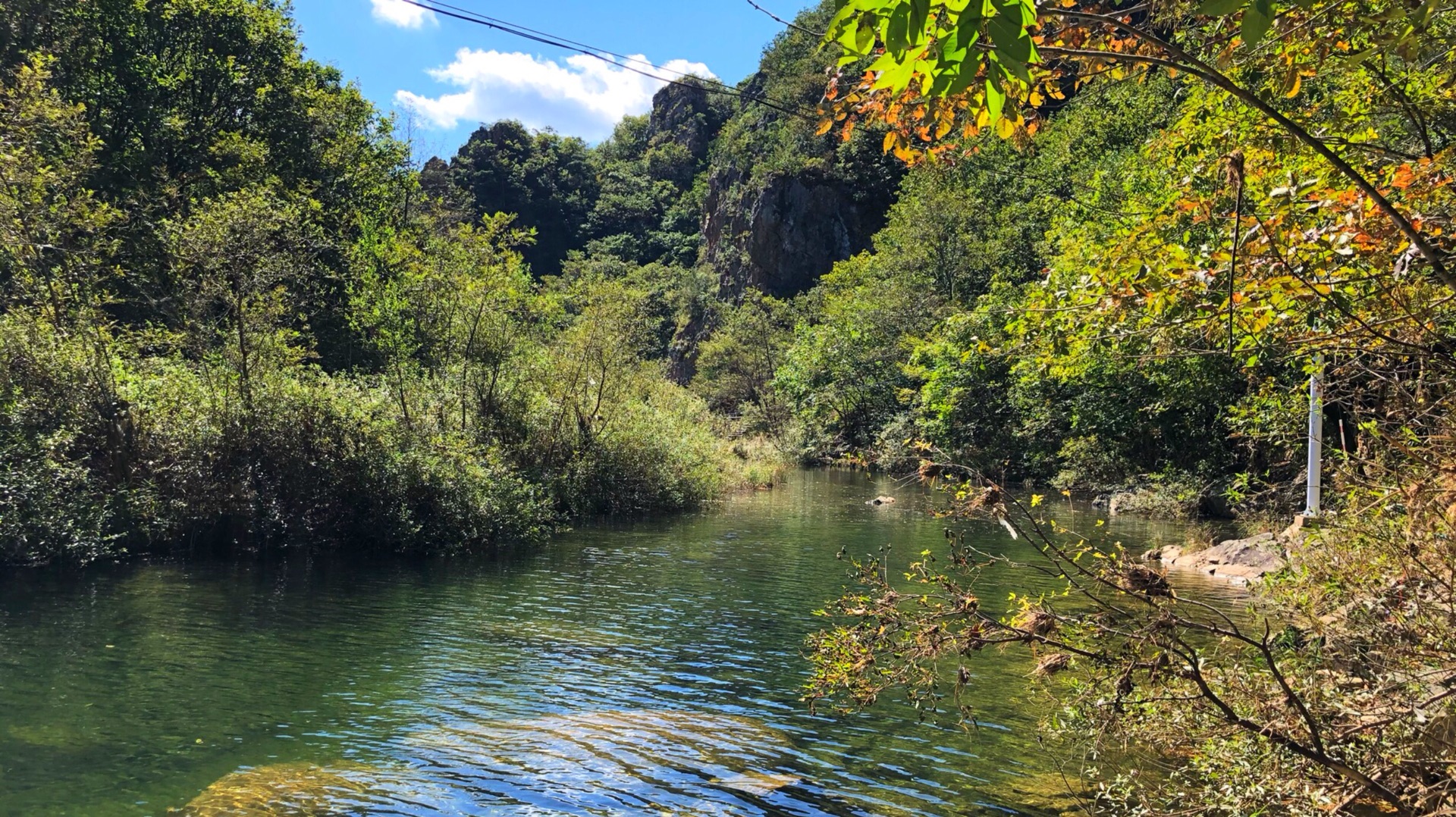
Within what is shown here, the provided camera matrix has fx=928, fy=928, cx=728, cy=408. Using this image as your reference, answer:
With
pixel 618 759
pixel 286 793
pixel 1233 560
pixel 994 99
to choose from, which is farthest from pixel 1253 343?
pixel 1233 560

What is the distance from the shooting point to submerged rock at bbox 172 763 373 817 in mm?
6656

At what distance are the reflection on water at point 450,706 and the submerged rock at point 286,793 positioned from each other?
3 centimetres

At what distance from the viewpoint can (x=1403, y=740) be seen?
17.1 ft

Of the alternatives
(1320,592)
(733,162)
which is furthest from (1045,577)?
(733,162)

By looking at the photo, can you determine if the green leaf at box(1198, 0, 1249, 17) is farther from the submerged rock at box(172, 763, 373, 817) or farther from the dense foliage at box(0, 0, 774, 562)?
the dense foliage at box(0, 0, 774, 562)

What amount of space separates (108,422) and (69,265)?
134 inches

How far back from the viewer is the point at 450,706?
9.39 meters

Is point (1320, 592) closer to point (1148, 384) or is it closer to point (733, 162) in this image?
point (1148, 384)

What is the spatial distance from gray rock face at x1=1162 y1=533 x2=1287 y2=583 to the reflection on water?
4.30 meters

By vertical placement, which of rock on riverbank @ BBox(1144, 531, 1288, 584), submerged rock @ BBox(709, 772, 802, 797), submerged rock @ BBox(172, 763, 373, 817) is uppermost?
rock on riverbank @ BBox(1144, 531, 1288, 584)

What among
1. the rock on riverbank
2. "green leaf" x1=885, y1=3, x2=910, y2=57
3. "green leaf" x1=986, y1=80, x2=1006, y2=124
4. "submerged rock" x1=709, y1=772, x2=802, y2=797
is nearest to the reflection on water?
"submerged rock" x1=709, y1=772, x2=802, y2=797

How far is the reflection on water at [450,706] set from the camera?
7.16 meters

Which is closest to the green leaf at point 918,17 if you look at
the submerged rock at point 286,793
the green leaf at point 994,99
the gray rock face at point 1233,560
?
the green leaf at point 994,99

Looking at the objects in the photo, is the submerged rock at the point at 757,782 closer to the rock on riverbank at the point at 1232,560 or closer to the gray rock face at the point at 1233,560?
the rock on riverbank at the point at 1232,560
